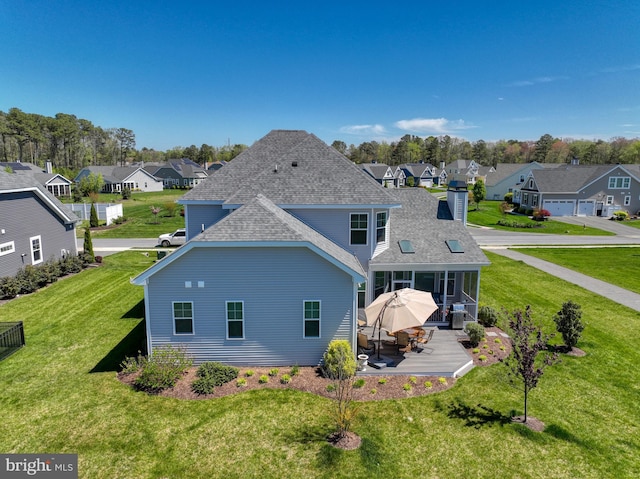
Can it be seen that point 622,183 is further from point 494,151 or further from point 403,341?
point 494,151

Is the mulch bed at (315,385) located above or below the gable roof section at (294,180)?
below

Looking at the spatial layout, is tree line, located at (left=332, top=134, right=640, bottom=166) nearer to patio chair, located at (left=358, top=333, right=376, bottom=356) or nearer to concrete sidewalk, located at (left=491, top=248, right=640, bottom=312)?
concrete sidewalk, located at (left=491, top=248, right=640, bottom=312)

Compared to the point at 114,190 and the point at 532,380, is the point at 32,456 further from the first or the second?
the point at 114,190

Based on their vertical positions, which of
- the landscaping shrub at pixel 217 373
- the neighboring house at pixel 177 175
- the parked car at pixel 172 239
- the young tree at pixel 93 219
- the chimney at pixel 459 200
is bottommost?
the landscaping shrub at pixel 217 373

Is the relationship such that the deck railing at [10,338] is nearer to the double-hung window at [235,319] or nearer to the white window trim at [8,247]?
the white window trim at [8,247]

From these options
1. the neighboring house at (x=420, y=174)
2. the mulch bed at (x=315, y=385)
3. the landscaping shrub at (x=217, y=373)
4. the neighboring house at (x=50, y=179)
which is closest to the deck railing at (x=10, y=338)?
the mulch bed at (x=315, y=385)

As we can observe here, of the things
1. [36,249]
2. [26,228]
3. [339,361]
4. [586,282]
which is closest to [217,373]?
[339,361]
